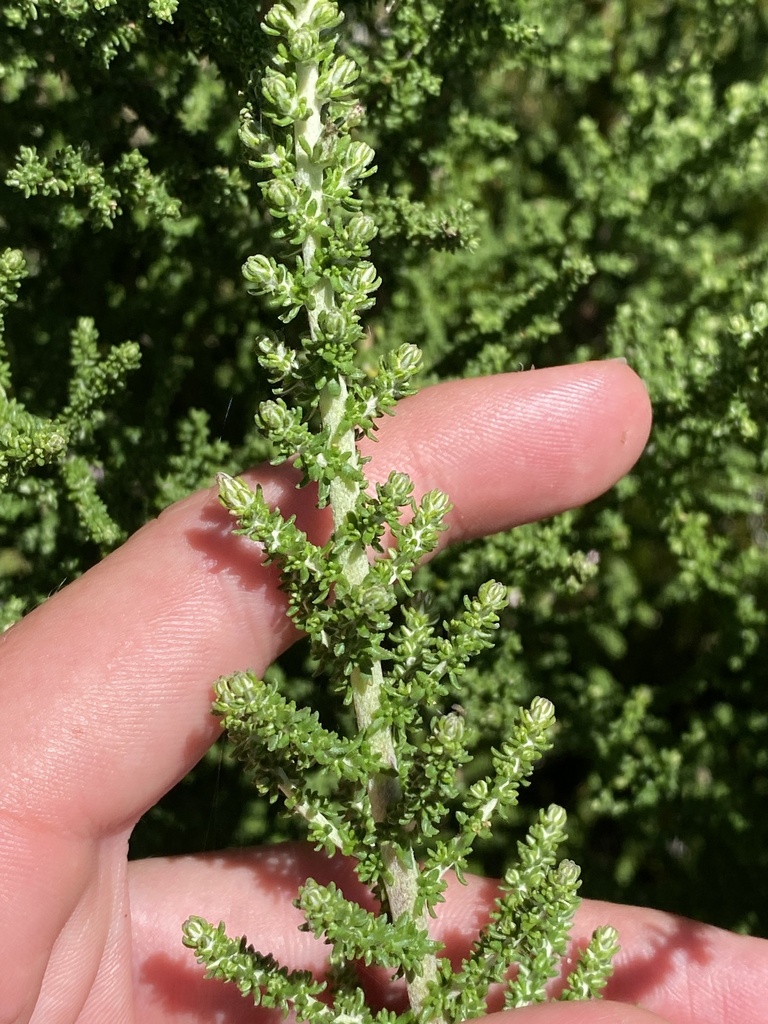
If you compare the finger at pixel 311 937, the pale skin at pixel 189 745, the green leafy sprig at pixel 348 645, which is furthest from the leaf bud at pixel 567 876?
the finger at pixel 311 937

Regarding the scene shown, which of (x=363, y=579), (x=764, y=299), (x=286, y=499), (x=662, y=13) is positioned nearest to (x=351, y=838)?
(x=363, y=579)

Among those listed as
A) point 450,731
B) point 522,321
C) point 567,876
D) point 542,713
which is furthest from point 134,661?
point 522,321

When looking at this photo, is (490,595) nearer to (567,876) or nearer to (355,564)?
(355,564)

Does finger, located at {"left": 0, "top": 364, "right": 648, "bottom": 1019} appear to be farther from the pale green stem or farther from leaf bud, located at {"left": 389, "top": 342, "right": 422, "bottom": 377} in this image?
leaf bud, located at {"left": 389, "top": 342, "right": 422, "bottom": 377}

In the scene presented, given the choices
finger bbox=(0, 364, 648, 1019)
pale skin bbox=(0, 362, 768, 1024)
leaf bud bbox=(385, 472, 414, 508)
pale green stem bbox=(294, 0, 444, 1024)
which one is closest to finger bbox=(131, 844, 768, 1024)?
pale skin bbox=(0, 362, 768, 1024)

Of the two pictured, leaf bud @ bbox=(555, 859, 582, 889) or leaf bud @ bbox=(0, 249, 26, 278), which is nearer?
leaf bud @ bbox=(555, 859, 582, 889)

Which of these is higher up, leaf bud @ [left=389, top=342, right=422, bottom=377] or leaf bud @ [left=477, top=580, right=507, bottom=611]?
leaf bud @ [left=389, top=342, right=422, bottom=377]

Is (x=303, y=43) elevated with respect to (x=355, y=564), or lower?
elevated
